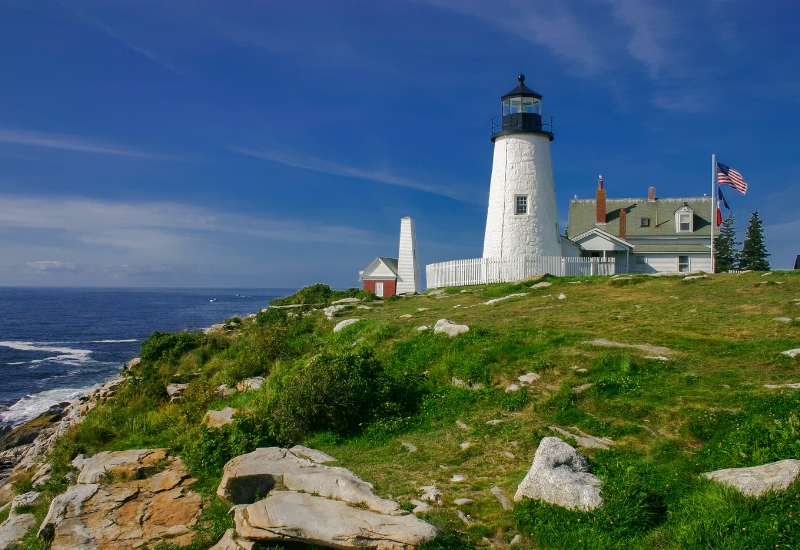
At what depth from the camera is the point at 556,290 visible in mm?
22156

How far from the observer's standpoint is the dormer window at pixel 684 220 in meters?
39.2

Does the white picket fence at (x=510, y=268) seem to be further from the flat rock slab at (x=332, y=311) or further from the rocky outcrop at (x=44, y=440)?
the rocky outcrop at (x=44, y=440)

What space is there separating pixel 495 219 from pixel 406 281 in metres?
7.25

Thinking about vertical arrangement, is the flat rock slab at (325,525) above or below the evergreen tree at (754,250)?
below

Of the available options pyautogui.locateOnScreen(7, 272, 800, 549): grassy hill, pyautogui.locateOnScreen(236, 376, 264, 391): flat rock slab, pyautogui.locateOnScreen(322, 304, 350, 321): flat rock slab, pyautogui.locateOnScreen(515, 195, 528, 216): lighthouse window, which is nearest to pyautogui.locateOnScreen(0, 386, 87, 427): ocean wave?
pyautogui.locateOnScreen(7, 272, 800, 549): grassy hill

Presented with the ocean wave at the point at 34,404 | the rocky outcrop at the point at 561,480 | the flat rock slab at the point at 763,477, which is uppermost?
the flat rock slab at the point at 763,477

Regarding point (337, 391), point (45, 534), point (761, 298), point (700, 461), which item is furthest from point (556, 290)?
point (45, 534)

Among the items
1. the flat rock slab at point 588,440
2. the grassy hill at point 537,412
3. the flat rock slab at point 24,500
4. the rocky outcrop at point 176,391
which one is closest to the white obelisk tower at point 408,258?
the grassy hill at point 537,412

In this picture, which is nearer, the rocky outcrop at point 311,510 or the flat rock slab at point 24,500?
the rocky outcrop at point 311,510

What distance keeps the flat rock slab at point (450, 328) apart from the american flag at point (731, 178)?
2058 centimetres

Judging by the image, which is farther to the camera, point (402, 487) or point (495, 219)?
point (495, 219)

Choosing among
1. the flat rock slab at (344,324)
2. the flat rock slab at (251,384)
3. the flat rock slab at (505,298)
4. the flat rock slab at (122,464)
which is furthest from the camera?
the flat rock slab at (505,298)

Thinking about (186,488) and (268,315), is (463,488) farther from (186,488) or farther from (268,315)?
(268,315)

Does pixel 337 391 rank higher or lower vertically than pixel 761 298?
lower
